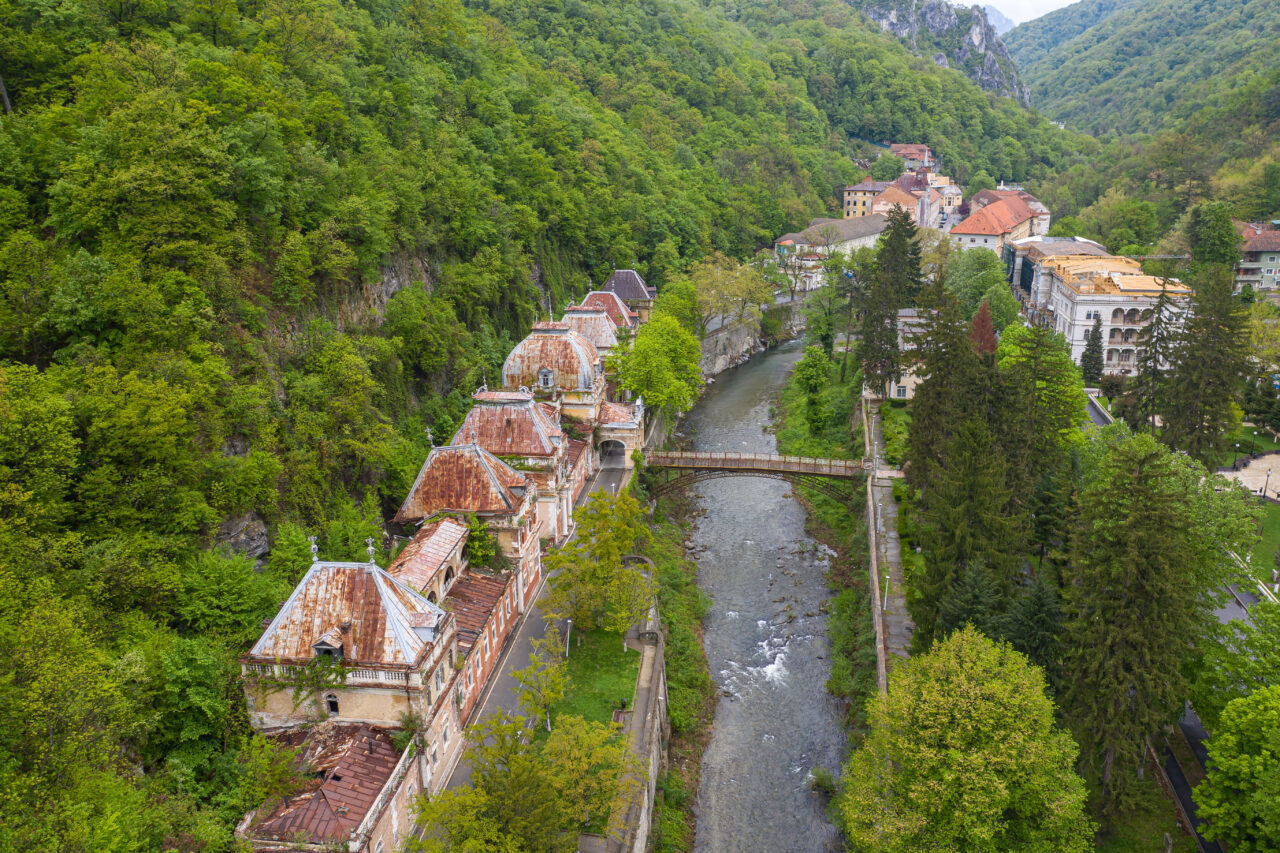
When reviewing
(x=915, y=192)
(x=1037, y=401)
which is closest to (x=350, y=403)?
(x=1037, y=401)

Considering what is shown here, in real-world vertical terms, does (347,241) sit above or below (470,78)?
below

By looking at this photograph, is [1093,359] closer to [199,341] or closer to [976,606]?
[976,606]

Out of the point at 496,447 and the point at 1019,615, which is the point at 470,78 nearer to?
the point at 496,447

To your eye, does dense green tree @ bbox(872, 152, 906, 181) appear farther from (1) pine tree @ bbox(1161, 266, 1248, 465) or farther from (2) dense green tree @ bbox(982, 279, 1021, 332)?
(1) pine tree @ bbox(1161, 266, 1248, 465)

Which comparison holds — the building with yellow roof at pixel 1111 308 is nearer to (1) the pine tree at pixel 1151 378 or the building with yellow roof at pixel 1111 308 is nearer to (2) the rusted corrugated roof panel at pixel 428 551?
(1) the pine tree at pixel 1151 378

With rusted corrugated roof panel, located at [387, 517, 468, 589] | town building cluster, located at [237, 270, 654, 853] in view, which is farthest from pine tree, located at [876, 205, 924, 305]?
rusted corrugated roof panel, located at [387, 517, 468, 589]

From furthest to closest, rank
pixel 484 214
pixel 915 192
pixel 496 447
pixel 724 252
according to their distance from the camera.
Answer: pixel 915 192 < pixel 724 252 < pixel 484 214 < pixel 496 447
